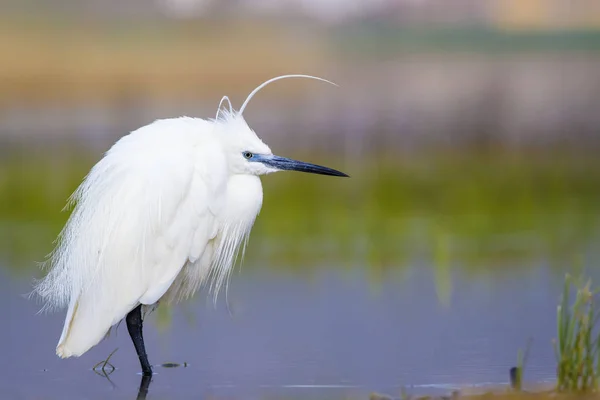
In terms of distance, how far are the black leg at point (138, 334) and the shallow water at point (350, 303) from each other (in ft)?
0.37

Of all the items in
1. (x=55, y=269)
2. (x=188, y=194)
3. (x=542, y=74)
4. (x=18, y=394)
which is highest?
(x=542, y=74)

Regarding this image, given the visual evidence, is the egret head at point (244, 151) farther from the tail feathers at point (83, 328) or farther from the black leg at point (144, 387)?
the black leg at point (144, 387)

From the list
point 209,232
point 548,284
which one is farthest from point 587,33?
point 209,232

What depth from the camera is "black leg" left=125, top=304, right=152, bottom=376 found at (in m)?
5.93

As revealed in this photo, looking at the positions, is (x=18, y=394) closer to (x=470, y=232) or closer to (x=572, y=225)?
(x=470, y=232)

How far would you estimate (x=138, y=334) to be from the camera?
6.04 metres

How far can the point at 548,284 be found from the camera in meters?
7.98

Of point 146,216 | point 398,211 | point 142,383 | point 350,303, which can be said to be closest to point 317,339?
point 350,303

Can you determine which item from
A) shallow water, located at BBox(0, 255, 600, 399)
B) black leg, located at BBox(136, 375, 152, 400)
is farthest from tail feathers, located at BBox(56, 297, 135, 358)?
black leg, located at BBox(136, 375, 152, 400)

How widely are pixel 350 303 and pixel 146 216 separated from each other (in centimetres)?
216

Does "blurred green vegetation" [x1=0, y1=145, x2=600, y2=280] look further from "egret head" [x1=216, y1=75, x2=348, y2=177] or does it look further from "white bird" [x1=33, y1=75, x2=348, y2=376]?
"white bird" [x1=33, y1=75, x2=348, y2=376]

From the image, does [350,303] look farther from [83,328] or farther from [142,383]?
[83,328]

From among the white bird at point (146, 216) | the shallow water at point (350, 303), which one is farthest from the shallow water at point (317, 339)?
the white bird at point (146, 216)

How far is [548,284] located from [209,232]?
290 centimetres
